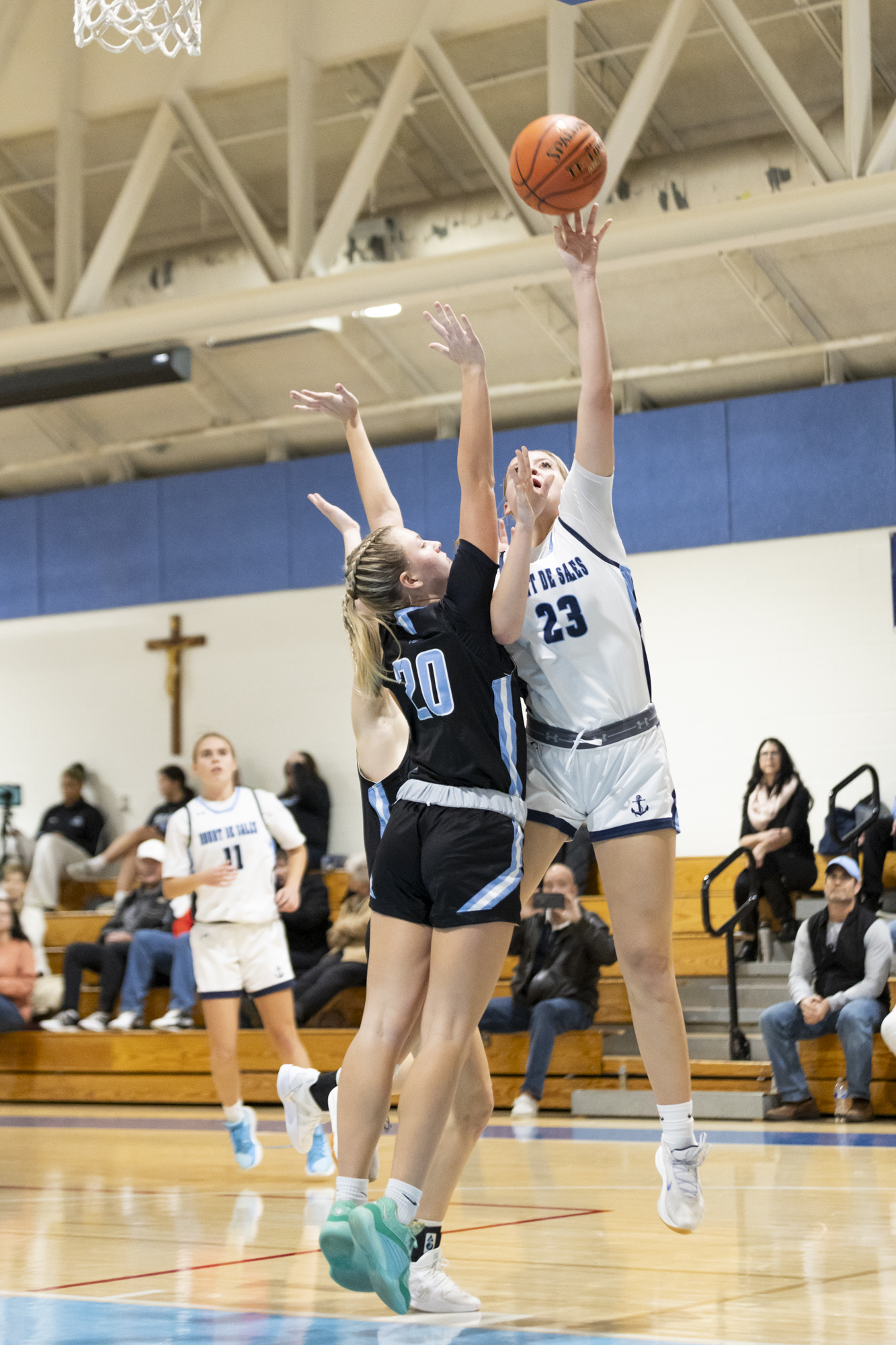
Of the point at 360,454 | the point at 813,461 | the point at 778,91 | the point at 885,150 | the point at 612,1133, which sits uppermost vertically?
the point at 778,91

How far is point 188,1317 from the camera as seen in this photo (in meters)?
3.65

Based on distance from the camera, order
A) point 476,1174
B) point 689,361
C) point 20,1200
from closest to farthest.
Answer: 1. point 20,1200
2. point 476,1174
3. point 689,361

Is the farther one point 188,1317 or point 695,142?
point 695,142

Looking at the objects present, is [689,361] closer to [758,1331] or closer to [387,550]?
[387,550]

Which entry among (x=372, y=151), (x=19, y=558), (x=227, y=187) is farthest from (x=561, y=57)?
(x=19, y=558)

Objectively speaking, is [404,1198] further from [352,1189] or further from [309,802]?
[309,802]

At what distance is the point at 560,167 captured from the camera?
16.5ft

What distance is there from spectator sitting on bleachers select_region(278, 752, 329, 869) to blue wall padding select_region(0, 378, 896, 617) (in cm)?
159

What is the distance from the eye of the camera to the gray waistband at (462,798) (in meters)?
3.61

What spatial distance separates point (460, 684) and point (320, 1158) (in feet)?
11.1

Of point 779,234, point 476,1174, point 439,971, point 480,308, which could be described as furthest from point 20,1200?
point 480,308

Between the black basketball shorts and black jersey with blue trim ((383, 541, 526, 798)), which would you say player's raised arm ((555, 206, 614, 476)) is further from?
the black basketball shorts

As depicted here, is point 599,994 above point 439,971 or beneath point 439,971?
beneath

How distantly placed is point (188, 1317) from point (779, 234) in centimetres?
676
